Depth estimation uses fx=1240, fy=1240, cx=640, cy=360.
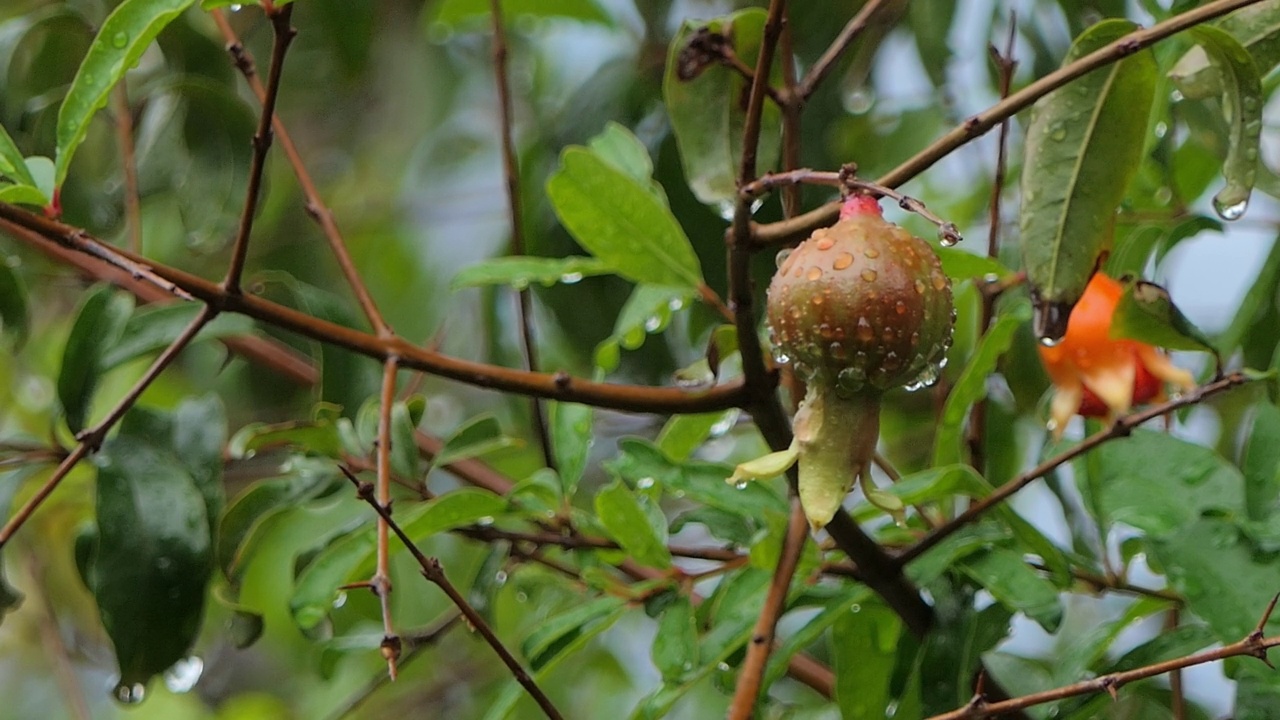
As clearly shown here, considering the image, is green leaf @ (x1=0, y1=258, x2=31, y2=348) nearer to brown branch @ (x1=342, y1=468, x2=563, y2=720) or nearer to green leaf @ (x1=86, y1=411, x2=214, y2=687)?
green leaf @ (x1=86, y1=411, x2=214, y2=687)

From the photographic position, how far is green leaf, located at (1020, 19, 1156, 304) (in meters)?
0.56

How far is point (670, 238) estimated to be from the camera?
27.5 inches

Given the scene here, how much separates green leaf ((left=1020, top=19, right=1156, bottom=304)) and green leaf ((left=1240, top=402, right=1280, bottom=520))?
196 mm

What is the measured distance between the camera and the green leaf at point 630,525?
681 mm

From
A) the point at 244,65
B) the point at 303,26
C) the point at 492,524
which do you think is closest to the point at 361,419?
the point at 492,524

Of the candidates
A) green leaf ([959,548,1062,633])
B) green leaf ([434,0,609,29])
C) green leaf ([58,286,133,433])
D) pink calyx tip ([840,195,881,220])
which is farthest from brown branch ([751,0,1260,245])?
Result: green leaf ([434,0,609,29])

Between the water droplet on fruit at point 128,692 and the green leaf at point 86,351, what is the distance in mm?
164

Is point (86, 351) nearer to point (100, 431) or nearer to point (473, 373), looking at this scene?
point (100, 431)

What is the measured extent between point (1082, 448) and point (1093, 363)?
86 mm

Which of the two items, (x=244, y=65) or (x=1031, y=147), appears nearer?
(x=1031, y=147)

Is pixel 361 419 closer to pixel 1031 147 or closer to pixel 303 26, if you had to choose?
pixel 1031 147

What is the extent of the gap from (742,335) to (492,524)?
34 centimetres

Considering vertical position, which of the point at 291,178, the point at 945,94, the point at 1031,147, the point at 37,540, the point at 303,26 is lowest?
the point at 37,540

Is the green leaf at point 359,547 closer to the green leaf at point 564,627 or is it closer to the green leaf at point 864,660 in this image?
the green leaf at point 564,627
